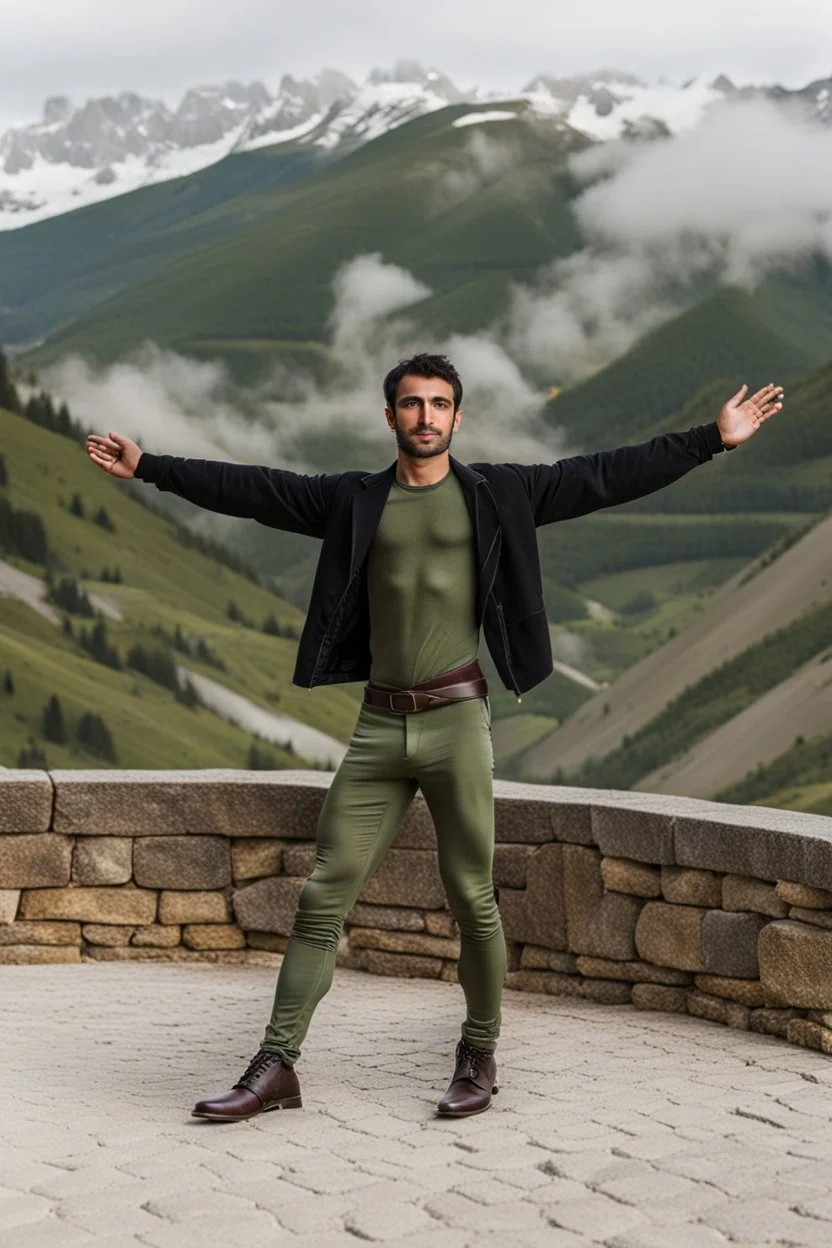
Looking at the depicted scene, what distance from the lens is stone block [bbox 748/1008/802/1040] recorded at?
20.1 feet

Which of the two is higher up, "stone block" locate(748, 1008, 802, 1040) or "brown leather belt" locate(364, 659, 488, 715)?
"brown leather belt" locate(364, 659, 488, 715)

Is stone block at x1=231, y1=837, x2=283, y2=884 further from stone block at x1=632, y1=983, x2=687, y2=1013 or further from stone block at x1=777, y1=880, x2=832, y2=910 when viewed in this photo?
stone block at x1=777, y1=880, x2=832, y2=910

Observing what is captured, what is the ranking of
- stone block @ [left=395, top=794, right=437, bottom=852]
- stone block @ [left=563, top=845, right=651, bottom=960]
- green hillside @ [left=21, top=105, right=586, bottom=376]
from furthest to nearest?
green hillside @ [left=21, top=105, right=586, bottom=376]
stone block @ [left=395, top=794, right=437, bottom=852]
stone block @ [left=563, top=845, right=651, bottom=960]

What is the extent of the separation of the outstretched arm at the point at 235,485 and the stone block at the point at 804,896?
205 cm

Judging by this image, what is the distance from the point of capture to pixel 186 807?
782 centimetres

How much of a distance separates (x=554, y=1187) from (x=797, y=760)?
5965 centimetres

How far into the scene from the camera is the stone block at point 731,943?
249 inches

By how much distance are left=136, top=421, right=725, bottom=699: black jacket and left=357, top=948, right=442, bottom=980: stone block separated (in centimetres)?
258

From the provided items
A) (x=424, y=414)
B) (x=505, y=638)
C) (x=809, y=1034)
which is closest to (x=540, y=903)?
(x=809, y=1034)

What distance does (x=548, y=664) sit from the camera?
5336 millimetres

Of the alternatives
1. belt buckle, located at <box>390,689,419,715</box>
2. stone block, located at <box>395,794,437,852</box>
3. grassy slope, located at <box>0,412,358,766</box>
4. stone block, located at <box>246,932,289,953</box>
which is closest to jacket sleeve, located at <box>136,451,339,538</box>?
belt buckle, located at <box>390,689,419,715</box>

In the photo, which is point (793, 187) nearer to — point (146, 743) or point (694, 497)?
point (694, 497)

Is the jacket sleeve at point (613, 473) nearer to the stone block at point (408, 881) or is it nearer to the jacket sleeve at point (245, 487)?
the jacket sleeve at point (245, 487)

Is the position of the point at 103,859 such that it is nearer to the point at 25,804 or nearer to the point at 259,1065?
the point at 25,804
